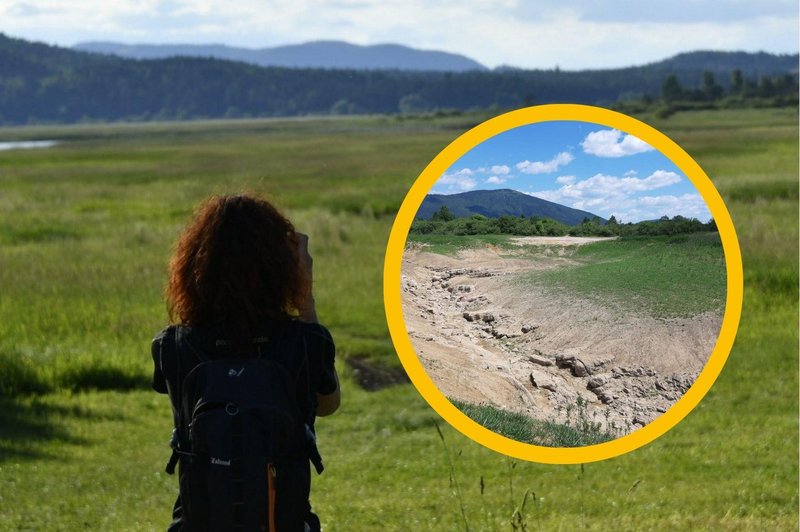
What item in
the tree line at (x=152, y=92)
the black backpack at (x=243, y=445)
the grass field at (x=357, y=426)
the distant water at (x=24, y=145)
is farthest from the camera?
the tree line at (x=152, y=92)

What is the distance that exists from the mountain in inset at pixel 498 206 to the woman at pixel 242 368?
55 cm

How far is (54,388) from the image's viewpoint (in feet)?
39.0

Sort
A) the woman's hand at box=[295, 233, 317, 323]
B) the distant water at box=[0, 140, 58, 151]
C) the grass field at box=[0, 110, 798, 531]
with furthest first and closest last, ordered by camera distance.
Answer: the distant water at box=[0, 140, 58, 151], the grass field at box=[0, 110, 798, 531], the woman's hand at box=[295, 233, 317, 323]

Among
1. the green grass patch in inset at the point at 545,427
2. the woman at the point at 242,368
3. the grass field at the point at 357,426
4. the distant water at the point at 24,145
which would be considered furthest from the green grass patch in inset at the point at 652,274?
the distant water at the point at 24,145

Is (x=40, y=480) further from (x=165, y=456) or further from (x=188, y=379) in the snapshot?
(x=188, y=379)

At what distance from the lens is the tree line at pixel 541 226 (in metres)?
4.01

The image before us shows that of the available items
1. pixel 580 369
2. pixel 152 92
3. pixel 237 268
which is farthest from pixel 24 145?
pixel 152 92

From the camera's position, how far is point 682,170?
3.99 m

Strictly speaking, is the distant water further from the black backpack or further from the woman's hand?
the black backpack

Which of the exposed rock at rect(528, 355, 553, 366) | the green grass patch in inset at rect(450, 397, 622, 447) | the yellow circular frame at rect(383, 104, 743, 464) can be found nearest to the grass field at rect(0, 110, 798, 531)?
the yellow circular frame at rect(383, 104, 743, 464)

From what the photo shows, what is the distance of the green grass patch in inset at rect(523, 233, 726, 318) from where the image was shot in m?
3.97

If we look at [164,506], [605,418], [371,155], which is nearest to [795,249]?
[164,506]

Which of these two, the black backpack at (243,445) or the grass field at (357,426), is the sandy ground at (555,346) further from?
the grass field at (357,426)

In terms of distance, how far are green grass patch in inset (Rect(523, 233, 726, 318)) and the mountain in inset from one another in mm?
147
